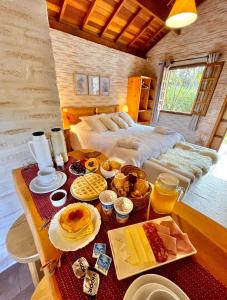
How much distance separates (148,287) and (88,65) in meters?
3.76

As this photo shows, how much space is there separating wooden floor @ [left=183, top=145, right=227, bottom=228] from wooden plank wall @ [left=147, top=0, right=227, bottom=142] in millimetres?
1594

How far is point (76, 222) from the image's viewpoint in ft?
1.86

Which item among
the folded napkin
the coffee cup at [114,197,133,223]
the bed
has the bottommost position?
the bed

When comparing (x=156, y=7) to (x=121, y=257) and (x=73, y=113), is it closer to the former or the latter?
(x=73, y=113)

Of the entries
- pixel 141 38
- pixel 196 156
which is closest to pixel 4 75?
pixel 196 156

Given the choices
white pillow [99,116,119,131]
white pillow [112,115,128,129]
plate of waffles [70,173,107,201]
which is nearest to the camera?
plate of waffles [70,173,107,201]

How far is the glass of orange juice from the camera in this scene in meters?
0.64

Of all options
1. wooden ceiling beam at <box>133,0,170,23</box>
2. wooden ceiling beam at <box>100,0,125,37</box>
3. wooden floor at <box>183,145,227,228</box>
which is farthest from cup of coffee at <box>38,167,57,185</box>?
wooden ceiling beam at <box>100,0,125,37</box>

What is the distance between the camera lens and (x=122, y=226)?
606 mm

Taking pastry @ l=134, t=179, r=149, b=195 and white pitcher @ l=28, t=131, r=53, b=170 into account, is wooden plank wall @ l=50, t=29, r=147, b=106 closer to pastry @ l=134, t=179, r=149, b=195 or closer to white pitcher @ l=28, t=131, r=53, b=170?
white pitcher @ l=28, t=131, r=53, b=170

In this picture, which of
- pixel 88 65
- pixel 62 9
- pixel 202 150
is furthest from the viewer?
pixel 88 65

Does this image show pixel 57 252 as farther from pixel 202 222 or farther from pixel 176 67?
pixel 176 67

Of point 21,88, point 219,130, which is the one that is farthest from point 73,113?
point 219,130

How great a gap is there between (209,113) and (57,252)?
4340 mm
